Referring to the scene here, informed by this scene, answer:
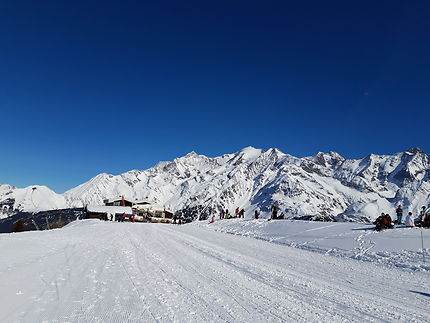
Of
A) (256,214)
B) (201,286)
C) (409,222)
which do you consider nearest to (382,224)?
(409,222)

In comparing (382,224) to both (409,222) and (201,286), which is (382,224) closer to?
(409,222)

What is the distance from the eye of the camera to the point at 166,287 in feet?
23.0

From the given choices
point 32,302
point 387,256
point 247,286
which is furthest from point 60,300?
point 387,256

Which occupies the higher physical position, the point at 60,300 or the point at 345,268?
the point at 60,300

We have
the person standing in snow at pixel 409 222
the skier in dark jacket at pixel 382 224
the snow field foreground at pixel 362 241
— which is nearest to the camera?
the snow field foreground at pixel 362 241

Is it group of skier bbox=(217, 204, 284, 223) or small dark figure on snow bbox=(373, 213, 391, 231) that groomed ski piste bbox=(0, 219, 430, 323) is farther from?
group of skier bbox=(217, 204, 284, 223)

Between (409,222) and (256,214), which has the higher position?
(256,214)

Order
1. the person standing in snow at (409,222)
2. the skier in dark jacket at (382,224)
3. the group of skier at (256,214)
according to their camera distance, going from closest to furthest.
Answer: the skier in dark jacket at (382,224), the person standing in snow at (409,222), the group of skier at (256,214)

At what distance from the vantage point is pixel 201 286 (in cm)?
725

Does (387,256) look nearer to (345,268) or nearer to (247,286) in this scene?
(345,268)

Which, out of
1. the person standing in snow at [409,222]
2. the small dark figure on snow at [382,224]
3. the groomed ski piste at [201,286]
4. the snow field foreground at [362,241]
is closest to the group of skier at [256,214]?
the snow field foreground at [362,241]

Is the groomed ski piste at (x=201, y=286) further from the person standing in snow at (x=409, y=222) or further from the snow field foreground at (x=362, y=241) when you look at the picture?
the person standing in snow at (x=409, y=222)

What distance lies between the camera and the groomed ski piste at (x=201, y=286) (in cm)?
546

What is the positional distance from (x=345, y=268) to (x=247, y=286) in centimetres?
518
